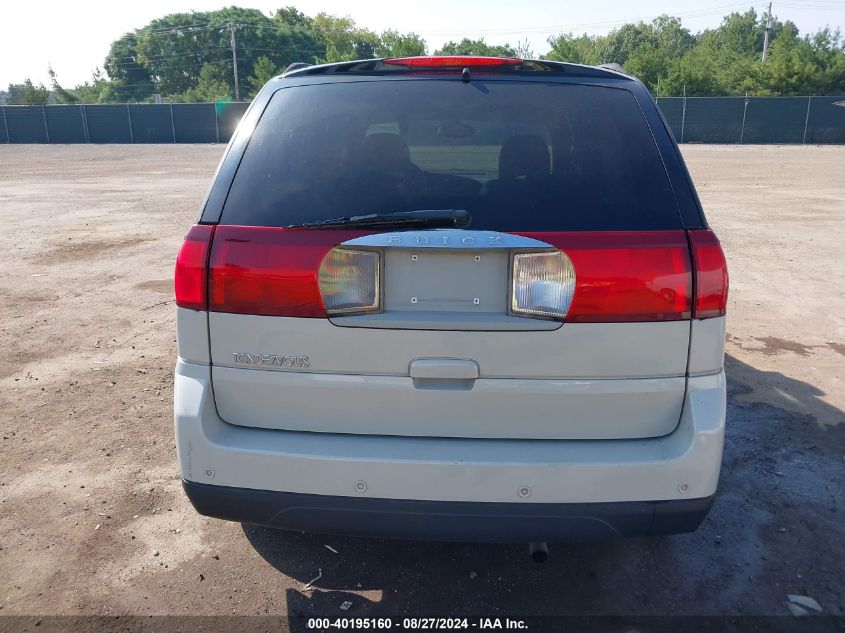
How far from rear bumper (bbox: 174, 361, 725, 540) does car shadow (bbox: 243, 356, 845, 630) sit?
537mm

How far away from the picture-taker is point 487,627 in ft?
8.37

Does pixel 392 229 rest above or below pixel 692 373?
above

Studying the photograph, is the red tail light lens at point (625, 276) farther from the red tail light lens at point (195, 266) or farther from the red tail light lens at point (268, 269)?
the red tail light lens at point (195, 266)

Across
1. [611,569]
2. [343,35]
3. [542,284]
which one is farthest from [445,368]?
[343,35]

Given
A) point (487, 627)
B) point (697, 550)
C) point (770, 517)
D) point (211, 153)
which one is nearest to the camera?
point (487, 627)

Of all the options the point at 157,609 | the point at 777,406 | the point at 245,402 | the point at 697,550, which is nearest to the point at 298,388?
the point at 245,402

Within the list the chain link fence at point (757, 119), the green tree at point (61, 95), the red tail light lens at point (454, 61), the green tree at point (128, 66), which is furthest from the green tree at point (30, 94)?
the red tail light lens at point (454, 61)

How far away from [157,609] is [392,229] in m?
1.72

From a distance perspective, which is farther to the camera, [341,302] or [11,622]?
[11,622]

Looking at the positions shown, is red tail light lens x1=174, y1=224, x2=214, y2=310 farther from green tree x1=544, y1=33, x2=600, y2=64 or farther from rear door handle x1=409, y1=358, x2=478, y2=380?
green tree x1=544, y1=33, x2=600, y2=64

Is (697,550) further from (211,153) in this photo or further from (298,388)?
(211,153)

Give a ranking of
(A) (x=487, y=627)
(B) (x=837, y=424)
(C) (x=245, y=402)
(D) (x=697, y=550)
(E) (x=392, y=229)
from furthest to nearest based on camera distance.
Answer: (B) (x=837, y=424)
(D) (x=697, y=550)
(A) (x=487, y=627)
(C) (x=245, y=402)
(E) (x=392, y=229)

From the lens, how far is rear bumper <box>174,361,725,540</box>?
2.20 metres

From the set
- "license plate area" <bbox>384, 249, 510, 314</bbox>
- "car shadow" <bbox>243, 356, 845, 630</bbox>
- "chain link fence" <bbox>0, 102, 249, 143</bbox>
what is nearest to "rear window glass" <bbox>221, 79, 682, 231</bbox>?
"license plate area" <bbox>384, 249, 510, 314</bbox>
